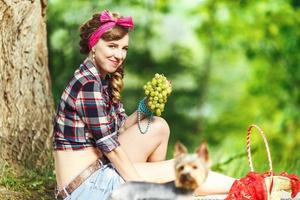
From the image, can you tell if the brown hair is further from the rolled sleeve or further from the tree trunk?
the tree trunk

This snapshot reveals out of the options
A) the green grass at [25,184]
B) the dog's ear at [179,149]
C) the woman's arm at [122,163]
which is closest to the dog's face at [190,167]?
the dog's ear at [179,149]

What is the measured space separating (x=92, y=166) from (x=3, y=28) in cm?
114

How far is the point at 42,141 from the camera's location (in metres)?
4.11

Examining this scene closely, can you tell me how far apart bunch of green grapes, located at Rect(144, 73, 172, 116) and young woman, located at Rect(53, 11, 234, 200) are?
0.33ft

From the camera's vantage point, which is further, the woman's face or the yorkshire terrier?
the woman's face

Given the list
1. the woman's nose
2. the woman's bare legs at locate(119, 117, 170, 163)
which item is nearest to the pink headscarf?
the woman's nose

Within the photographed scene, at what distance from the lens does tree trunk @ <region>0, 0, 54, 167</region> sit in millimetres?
3842

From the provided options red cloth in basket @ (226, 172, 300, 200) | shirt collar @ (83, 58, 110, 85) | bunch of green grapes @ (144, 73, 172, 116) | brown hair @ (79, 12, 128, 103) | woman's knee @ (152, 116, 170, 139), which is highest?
brown hair @ (79, 12, 128, 103)

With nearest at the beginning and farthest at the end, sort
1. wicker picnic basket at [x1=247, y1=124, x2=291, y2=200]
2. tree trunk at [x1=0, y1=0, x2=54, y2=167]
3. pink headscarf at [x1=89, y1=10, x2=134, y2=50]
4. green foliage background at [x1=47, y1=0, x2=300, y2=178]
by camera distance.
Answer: pink headscarf at [x1=89, y1=10, x2=134, y2=50] → wicker picnic basket at [x1=247, y1=124, x2=291, y2=200] → tree trunk at [x1=0, y1=0, x2=54, y2=167] → green foliage background at [x1=47, y1=0, x2=300, y2=178]

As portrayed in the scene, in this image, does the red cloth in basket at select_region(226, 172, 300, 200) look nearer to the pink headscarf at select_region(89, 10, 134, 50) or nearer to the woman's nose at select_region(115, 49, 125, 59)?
the woman's nose at select_region(115, 49, 125, 59)

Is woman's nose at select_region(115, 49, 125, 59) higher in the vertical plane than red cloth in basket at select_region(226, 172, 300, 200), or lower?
higher

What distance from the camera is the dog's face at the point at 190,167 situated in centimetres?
243

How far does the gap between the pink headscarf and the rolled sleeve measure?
0.26 m

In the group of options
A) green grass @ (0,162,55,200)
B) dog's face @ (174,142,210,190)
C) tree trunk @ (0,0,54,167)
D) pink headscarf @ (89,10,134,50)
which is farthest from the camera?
tree trunk @ (0,0,54,167)
